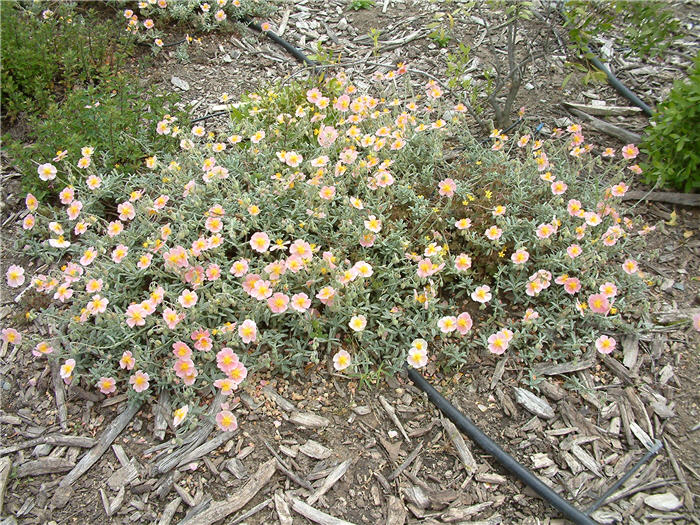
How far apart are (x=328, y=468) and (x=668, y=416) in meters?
1.65

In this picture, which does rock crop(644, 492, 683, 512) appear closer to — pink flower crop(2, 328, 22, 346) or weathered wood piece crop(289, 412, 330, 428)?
weathered wood piece crop(289, 412, 330, 428)

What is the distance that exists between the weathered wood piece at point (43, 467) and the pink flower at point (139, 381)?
1.46 ft

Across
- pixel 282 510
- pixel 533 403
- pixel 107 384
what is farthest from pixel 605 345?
pixel 107 384

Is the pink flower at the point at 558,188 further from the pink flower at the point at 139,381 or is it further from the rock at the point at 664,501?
the pink flower at the point at 139,381

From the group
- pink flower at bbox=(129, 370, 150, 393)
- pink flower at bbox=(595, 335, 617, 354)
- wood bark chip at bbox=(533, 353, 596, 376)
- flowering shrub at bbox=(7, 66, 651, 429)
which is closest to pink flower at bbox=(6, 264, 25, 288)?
flowering shrub at bbox=(7, 66, 651, 429)

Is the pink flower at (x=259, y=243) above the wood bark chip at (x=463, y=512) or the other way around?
above

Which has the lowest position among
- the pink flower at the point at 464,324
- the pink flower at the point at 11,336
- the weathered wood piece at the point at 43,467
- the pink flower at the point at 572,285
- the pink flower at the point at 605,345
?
the weathered wood piece at the point at 43,467

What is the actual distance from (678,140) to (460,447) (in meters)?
2.27

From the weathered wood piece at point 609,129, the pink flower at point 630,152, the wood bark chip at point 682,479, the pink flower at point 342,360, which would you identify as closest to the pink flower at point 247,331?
the pink flower at point 342,360

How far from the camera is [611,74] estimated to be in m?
4.28

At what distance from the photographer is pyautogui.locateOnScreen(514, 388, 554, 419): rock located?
8.61 feet

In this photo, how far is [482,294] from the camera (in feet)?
9.30

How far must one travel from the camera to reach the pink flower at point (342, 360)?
2.56m

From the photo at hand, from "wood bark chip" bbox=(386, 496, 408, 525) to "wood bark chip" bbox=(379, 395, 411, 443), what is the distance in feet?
0.97
